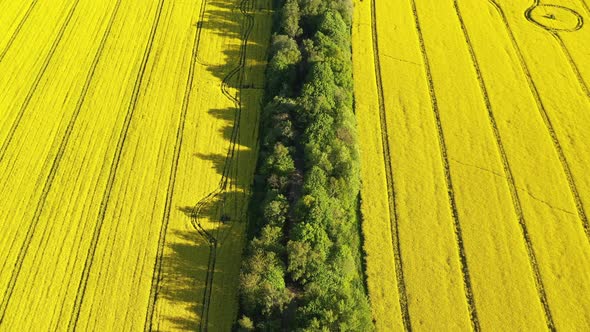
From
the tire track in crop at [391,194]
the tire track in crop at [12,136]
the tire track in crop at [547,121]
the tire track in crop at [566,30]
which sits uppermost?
the tire track in crop at [566,30]

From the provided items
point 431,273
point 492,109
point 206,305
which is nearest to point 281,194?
point 206,305

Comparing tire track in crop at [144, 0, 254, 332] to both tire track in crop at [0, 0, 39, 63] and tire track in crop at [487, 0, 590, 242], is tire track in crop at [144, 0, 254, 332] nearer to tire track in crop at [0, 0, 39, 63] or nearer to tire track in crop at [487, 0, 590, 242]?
tire track in crop at [0, 0, 39, 63]

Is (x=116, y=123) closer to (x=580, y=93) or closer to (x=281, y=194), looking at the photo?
(x=281, y=194)

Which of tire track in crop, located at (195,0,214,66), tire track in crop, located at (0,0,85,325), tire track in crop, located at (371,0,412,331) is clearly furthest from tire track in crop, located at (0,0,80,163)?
tire track in crop, located at (371,0,412,331)

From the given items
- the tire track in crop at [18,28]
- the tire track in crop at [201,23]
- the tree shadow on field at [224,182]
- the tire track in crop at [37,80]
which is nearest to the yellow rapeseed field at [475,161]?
the tree shadow on field at [224,182]

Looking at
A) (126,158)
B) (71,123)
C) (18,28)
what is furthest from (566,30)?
(18,28)

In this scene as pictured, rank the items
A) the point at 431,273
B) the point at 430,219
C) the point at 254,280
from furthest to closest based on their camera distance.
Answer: the point at 430,219 → the point at 431,273 → the point at 254,280

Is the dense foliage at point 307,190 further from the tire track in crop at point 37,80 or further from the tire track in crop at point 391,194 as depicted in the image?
the tire track in crop at point 37,80
